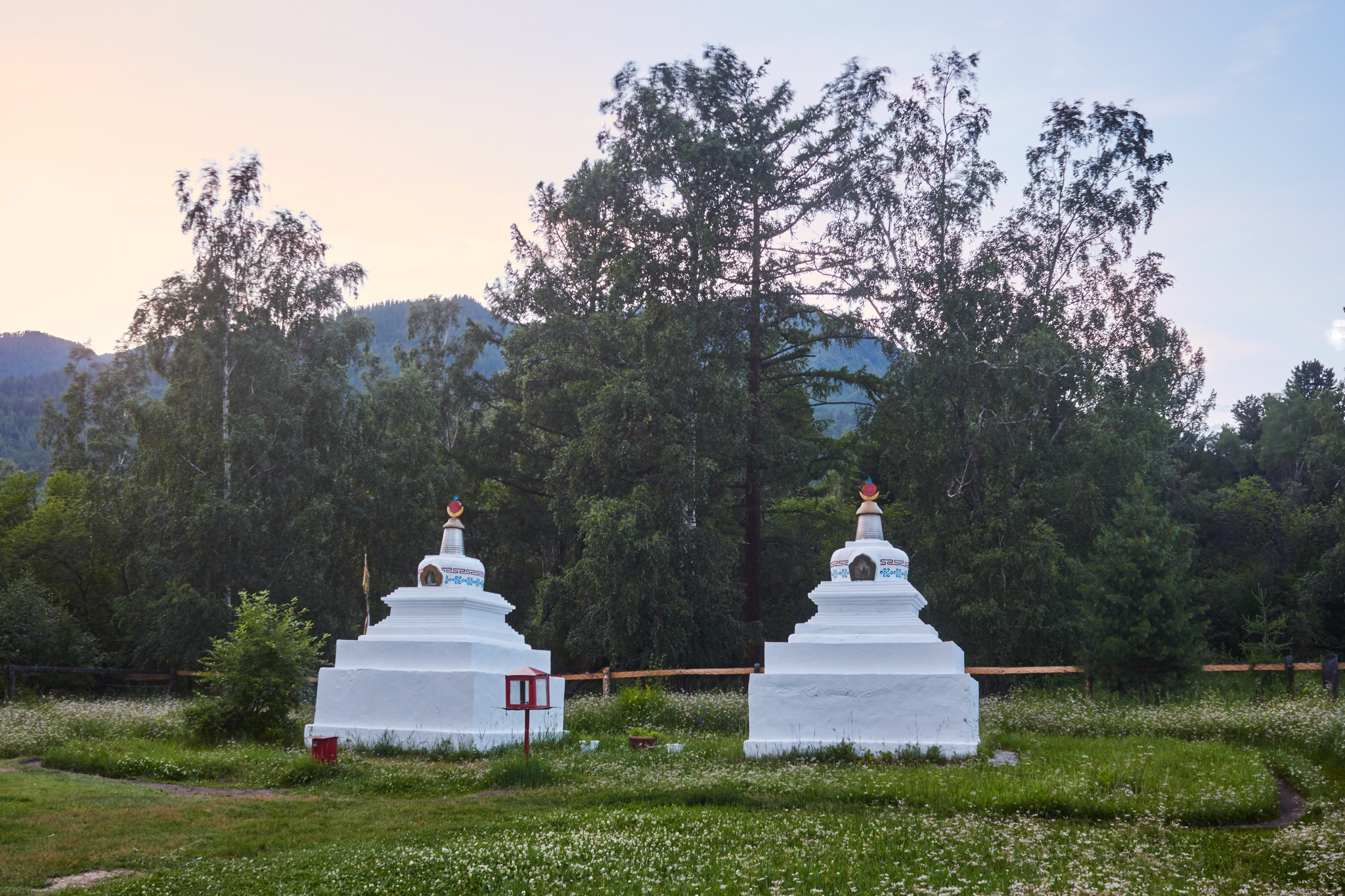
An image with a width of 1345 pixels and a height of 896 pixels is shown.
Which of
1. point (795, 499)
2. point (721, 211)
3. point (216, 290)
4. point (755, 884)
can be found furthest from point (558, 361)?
point (755, 884)

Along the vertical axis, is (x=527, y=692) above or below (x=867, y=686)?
below

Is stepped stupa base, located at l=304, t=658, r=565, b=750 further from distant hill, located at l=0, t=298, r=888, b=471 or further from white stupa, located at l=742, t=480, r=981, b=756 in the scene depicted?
distant hill, located at l=0, t=298, r=888, b=471

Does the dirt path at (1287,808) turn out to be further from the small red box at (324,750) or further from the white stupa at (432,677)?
the white stupa at (432,677)

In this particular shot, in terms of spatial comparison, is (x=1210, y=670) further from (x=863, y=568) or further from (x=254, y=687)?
(x=254, y=687)

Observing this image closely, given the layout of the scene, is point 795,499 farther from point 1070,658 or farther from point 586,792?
point 586,792

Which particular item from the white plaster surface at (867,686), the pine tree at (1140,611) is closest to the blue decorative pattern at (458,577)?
the white plaster surface at (867,686)

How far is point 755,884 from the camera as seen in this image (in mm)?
8156

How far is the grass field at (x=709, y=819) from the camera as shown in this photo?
27.2ft

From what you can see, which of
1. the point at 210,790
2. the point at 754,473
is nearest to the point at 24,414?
the point at 754,473

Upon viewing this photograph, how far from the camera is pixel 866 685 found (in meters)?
16.7

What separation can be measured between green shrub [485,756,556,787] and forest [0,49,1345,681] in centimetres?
1268

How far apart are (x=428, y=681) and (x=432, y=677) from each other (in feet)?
0.39

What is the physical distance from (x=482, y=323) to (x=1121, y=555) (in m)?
28.1

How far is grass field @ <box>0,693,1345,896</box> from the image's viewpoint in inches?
326
